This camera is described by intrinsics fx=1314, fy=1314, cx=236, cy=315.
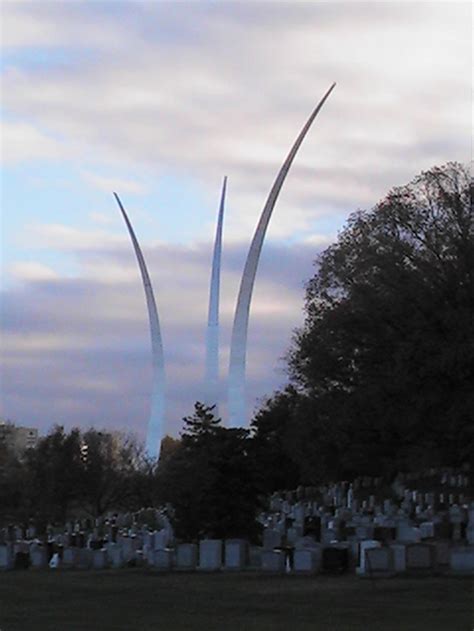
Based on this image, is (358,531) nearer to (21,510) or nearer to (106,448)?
(21,510)

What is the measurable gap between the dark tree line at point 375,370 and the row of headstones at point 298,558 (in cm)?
289

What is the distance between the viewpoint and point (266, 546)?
32.3 metres

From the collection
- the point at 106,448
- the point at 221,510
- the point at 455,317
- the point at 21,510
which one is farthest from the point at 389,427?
the point at 106,448

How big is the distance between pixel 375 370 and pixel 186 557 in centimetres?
1330

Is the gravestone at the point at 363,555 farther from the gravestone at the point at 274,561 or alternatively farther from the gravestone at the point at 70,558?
the gravestone at the point at 70,558

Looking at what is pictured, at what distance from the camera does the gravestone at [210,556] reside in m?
29.8

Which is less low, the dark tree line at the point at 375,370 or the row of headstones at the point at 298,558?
the dark tree line at the point at 375,370

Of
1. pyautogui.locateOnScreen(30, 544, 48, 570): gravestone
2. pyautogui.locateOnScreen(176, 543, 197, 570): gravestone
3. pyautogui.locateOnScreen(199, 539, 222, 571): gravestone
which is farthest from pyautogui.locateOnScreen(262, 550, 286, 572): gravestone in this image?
pyautogui.locateOnScreen(30, 544, 48, 570): gravestone

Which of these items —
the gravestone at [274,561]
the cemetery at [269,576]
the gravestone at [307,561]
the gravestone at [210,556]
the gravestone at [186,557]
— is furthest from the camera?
the gravestone at [186,557]

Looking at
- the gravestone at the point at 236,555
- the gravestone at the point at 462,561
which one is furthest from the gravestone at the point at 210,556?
the gravestone at the point at 462,561

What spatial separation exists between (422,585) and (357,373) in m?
20.6

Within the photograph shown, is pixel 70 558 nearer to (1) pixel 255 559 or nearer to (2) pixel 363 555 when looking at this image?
(1) pixel 255 559

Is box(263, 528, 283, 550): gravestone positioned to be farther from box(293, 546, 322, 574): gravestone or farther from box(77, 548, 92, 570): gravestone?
box(77, 548, 92, 570): gravestone

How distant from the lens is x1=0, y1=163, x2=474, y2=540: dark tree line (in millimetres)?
36188
